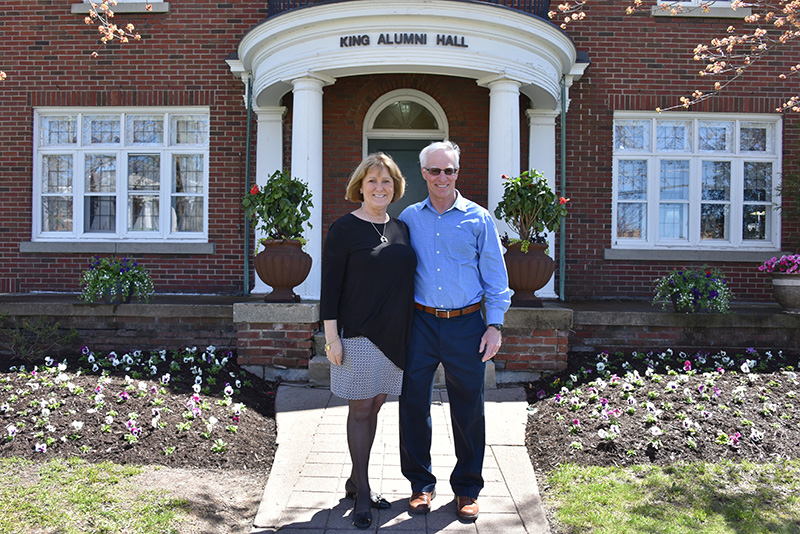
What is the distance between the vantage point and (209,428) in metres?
4.62

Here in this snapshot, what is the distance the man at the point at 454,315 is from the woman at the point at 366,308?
0.11 m

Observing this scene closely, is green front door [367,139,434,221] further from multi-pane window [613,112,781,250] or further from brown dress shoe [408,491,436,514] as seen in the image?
brown dress shoe [408,491,436,514]

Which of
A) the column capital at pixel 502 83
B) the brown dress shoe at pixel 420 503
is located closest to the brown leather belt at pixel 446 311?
the brown dress shoe at pixel 420 503

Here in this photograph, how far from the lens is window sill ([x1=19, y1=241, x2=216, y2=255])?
9.30 metres

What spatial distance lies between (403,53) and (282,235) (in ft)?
8.15

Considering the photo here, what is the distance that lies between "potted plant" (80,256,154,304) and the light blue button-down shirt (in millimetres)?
4749

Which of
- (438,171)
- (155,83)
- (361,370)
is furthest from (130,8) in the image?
(361,370)

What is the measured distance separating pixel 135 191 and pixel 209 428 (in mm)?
5985

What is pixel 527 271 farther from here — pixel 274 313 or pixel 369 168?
pixel 369 168

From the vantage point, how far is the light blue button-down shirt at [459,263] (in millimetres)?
3514

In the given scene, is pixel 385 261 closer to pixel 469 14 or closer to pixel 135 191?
pixel 469 14

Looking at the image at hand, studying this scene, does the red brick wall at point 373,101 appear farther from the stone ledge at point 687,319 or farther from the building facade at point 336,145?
the stone ledge at point 687,319

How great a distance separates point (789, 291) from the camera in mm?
7133

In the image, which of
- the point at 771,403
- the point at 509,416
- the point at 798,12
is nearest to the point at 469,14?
the point at 798,12
